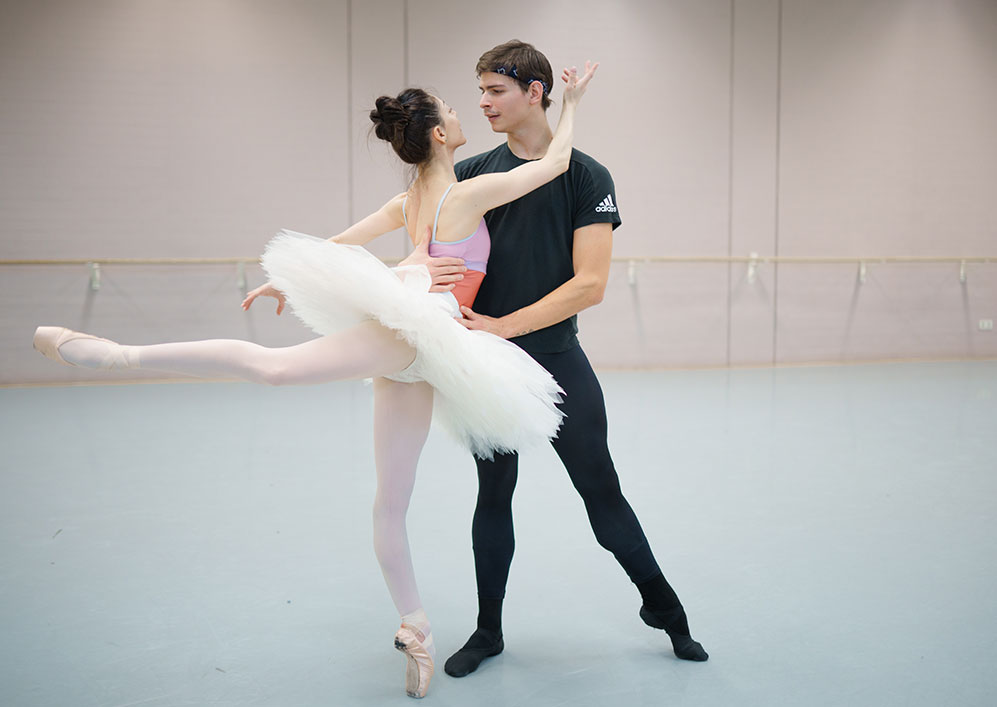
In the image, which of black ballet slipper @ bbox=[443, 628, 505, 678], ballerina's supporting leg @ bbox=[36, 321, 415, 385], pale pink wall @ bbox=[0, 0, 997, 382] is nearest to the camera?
ballerina's supporting leg @ bbox=[36, 321, 415, 385]

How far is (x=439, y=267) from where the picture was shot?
175cm

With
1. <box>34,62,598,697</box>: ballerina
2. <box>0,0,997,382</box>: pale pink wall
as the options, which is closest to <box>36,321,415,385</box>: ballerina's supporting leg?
<box>34,62,598,697</box>: ballerina

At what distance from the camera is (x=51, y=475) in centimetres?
353

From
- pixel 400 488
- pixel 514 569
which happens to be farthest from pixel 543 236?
pixel 514 569

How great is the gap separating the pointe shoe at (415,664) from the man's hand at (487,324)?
66cm

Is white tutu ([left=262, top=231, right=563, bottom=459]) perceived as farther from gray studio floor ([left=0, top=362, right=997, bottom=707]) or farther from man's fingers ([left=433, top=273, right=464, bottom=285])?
gray studio floor ([left=0, top=362, right=997, bottom=707])

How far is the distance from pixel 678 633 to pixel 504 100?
1.26m

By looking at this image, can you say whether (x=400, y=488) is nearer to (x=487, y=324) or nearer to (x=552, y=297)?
(x=487, y=324)

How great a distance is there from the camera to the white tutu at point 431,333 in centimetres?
160

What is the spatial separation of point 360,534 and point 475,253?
4.39ft

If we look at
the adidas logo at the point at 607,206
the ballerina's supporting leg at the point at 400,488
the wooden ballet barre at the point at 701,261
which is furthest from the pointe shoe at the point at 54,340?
the wooden ballet barre at the point at 701,261

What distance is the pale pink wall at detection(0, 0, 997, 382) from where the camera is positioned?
6.34 meters

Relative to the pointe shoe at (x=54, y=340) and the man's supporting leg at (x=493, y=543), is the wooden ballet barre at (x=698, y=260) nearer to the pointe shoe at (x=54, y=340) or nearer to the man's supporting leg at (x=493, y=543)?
the man's supporting leg at (x=493, y=543)

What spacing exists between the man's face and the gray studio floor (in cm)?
123
